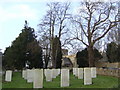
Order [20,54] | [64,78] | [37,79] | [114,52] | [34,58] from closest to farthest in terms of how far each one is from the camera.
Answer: [37,79], [64,78], [114,52], [20,54], [34,58]

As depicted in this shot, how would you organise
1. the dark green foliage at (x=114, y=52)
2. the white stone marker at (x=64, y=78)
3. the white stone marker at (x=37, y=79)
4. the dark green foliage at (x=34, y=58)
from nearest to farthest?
the white stone marker at (x=37, y=79) < the white stone marker at (x=64, y=78) < the dark green foliage at (x=114, y=52) < the dark green foliage at (x=34, y=58)

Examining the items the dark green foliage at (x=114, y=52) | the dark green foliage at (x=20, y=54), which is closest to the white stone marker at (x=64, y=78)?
the dark green foliage at (x=114, y=52)

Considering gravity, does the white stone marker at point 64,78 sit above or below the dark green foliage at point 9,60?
below

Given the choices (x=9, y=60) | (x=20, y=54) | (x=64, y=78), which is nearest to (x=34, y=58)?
(x=20, y=54)

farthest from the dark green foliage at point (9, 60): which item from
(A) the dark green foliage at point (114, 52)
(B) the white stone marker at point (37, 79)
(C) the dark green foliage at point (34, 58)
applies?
(B) the white stone marker at point (37, 79)

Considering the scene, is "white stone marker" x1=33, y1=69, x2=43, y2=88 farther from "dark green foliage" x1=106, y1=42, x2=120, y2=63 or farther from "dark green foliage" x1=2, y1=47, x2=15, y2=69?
"dark green foliage" x1=2, y1=47, x2=15, y2=69

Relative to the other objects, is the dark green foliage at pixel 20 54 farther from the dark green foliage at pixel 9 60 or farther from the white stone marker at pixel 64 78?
the white stone marker at pixel 64 78

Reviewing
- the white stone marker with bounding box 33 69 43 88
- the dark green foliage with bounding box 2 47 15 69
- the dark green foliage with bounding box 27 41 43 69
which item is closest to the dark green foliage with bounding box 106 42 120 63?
the dark green foliage with bounding box 27 41 43 69

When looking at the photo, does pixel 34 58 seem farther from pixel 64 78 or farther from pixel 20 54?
pixel 64 78

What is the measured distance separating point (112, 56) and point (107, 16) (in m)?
8.75

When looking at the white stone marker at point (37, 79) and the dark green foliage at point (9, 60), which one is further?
the dark green foliage at point (9, 60)

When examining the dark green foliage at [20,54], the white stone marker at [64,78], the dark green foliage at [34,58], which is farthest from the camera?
the dark green foliage at [20,54]

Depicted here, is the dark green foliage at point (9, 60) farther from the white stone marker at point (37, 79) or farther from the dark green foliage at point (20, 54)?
the white stone marker at point (37, 79)

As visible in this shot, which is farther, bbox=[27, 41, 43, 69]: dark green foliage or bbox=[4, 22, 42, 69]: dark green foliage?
bbox=[4, 22, 42, 69]: dark green foliage
